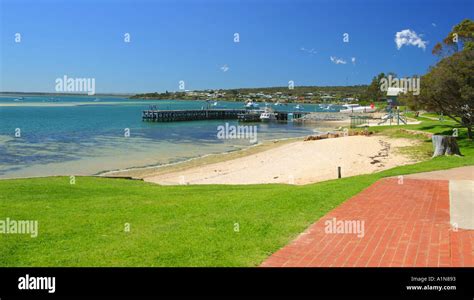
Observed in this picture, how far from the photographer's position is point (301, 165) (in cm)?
2536

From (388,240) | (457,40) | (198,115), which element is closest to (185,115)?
(198,115)

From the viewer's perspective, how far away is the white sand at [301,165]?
21.3 metres

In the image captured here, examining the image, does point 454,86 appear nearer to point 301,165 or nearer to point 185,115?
point 301,165

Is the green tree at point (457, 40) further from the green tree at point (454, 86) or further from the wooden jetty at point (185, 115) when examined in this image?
the wooden jetty at point (185, 115)

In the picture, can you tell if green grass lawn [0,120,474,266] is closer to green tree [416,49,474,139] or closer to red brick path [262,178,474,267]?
red brick path [262,178,474,267]

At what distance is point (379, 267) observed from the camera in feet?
18.5

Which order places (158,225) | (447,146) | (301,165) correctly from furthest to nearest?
1. (301,165)
2. (447,146)
3. (158,225)

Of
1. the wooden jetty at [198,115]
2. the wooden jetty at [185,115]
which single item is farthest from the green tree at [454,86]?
the wooden jetty at [185,115]

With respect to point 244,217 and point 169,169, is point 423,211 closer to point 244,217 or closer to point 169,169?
point 244,217

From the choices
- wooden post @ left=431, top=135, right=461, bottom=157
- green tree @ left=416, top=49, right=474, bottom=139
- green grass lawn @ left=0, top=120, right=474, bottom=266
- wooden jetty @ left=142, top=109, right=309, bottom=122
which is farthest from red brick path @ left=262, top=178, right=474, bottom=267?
wooden jetty @ left=142, top=109, right=309, bottom=122

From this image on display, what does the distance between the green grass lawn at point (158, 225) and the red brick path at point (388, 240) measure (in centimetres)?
34

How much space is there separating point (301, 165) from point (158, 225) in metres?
18.2
